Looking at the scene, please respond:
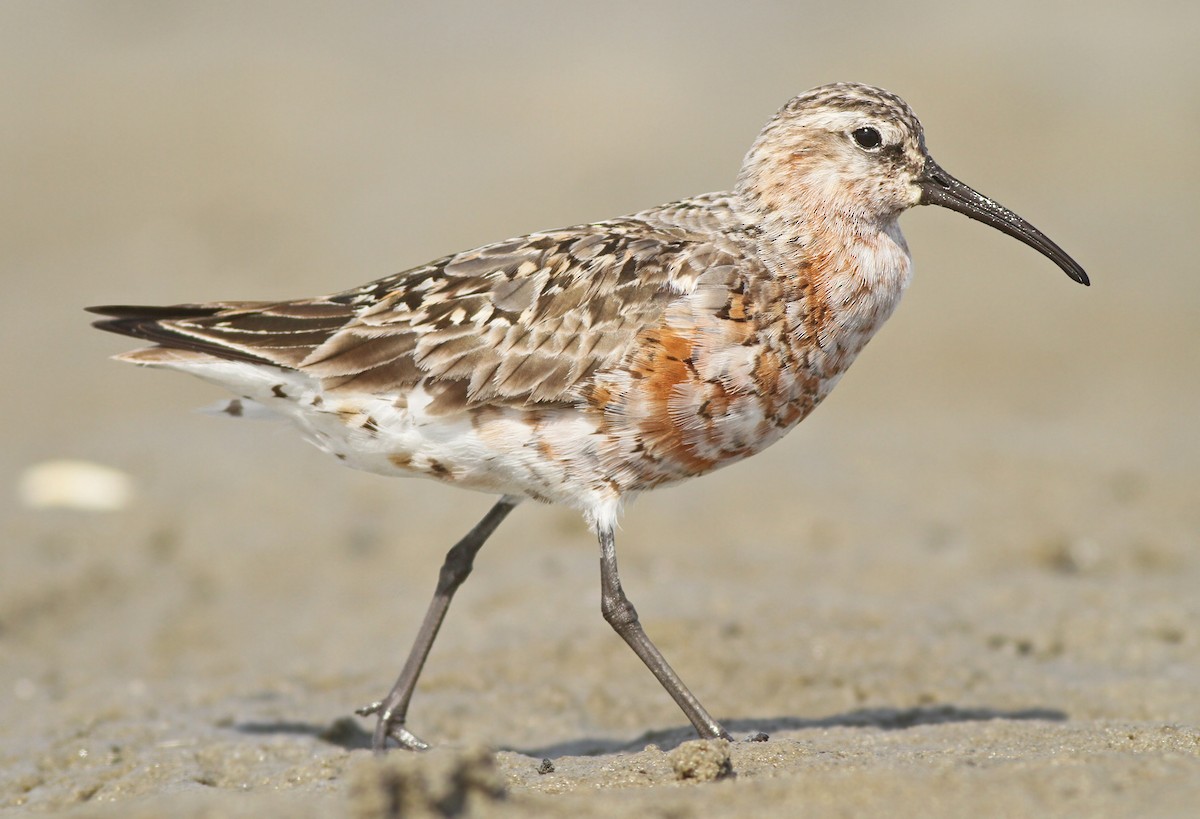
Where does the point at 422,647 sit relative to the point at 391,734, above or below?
above

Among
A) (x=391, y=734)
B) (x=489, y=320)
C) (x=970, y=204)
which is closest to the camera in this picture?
(x=489, y=320)

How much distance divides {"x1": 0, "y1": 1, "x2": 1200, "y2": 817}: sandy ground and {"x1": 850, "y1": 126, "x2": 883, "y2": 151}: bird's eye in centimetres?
267

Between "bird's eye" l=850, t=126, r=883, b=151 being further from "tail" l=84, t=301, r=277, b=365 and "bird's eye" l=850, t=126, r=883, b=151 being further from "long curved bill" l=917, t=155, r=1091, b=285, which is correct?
"tail" l=84, t=301, r=277, b=365

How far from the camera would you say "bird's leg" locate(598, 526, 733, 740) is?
636 centimetres

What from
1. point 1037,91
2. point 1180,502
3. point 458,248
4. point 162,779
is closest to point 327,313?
point 162,779

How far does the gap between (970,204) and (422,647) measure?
3.38m

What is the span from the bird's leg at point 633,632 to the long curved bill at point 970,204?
2173 mm

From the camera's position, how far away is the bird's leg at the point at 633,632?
250 inches

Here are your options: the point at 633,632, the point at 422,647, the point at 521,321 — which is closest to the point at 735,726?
the point at 633,632

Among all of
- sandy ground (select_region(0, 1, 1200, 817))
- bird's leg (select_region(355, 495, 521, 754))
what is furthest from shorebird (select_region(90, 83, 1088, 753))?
sandy ground (select_region(0, 1, 1200, 817))

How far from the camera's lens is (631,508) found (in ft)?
34.6

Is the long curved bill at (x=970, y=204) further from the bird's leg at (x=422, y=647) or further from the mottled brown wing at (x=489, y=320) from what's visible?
the bird's leg at (x=422, y=647)

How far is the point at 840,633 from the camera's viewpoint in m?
8.45

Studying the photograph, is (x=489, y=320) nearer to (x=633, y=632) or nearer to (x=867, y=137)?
(x=633, y=632)
